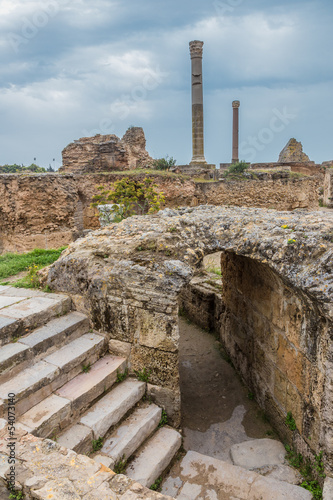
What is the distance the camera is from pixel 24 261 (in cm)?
616

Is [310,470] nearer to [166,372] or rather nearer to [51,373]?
[166,372]

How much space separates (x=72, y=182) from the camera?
382 inches

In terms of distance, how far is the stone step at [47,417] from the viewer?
108 inches

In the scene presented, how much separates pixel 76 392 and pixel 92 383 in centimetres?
19

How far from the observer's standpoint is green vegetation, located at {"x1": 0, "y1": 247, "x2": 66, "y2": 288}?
5679mm

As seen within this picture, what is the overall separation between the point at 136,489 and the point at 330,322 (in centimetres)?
190

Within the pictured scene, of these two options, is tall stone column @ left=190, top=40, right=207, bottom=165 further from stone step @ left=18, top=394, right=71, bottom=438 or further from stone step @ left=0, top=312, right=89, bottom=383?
stone step @ left=18, top=394, right=71, bottom=438

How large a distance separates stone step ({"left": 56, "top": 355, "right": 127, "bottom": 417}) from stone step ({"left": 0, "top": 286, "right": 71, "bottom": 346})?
74 centimetres

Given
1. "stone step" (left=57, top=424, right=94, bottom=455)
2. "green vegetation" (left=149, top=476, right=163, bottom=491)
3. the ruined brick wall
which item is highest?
the ruined brick wall

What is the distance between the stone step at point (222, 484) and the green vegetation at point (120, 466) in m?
0.46

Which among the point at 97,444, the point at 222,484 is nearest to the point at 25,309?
the point at 97,444

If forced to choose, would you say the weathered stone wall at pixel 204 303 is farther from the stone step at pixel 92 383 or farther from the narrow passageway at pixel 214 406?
the stone step at pixel 92 383

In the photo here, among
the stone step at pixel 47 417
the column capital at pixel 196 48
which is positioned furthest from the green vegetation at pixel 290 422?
the column capital at pixel 196 48

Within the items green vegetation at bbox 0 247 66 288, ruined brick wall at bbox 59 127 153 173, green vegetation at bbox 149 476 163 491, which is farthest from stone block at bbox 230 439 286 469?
ruined brick wall at bbox 59 127 153 173
